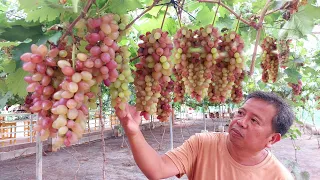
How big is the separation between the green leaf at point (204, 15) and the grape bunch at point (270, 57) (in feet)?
1.96

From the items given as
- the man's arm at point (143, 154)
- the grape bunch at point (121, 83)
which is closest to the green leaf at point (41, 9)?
the grape bunch at point (121, 83)

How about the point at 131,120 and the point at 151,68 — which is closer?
the point at 151,68

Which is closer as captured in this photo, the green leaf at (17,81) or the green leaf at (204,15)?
the green leaf at (17,81)

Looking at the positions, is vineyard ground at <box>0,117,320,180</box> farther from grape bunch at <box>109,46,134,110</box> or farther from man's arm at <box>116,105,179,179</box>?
grape bunch at <box>109,46,134,110</box>

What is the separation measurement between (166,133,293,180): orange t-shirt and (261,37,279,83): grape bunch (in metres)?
0.86

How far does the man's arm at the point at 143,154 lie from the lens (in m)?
1.44

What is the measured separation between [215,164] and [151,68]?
1.01m

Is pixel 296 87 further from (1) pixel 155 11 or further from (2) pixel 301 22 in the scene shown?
(1) pixel 155 11

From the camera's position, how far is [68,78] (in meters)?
0.86

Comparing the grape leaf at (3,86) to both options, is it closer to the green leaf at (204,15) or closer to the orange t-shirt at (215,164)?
the orange t-shirt at (215,164)

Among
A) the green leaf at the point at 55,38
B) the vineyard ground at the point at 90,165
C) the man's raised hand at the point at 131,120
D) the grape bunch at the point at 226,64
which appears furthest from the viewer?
the vineyard ground at the point at 90,165

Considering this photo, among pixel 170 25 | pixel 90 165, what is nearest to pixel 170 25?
pixel 170 25

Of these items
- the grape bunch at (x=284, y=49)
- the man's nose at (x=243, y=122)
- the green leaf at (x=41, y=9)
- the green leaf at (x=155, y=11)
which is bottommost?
the man's nose at (x=243, y=122)

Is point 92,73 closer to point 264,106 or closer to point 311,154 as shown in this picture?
point 264,106
